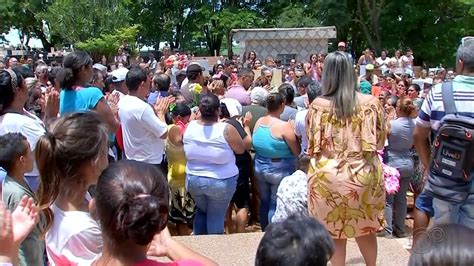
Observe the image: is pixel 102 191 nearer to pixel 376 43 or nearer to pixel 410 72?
pixel 410 72

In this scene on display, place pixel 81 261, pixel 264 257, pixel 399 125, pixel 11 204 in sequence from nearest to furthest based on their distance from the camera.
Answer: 1. pixel 264 257
2. pixel 81 261
3. pixel 11 204
4. pixel 399 125

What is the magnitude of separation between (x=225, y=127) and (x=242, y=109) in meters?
1.64

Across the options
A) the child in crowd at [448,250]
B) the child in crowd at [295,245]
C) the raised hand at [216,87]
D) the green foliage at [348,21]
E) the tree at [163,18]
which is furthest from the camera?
the tree at [163,18]

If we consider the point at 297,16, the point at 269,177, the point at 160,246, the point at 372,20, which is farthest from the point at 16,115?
the point at 297,16

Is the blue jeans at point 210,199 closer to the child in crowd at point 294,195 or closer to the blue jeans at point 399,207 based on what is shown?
the child in crowd at point 294,195

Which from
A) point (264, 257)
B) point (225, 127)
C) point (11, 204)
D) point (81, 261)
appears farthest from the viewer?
point (225, 127)

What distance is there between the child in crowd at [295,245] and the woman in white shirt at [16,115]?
266 cm

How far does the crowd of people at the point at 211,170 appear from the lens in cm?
223

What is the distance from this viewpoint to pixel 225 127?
5820mm

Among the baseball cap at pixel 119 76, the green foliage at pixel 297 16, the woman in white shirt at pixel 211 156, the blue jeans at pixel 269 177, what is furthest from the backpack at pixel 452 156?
the green foliage at pixel 297 16

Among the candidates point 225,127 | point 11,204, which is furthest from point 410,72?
point 11,204

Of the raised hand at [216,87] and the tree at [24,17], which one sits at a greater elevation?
the raised hand at [216,87]

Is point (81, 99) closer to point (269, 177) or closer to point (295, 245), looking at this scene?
point (269, 177)

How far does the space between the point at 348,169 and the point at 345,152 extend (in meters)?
0.12
